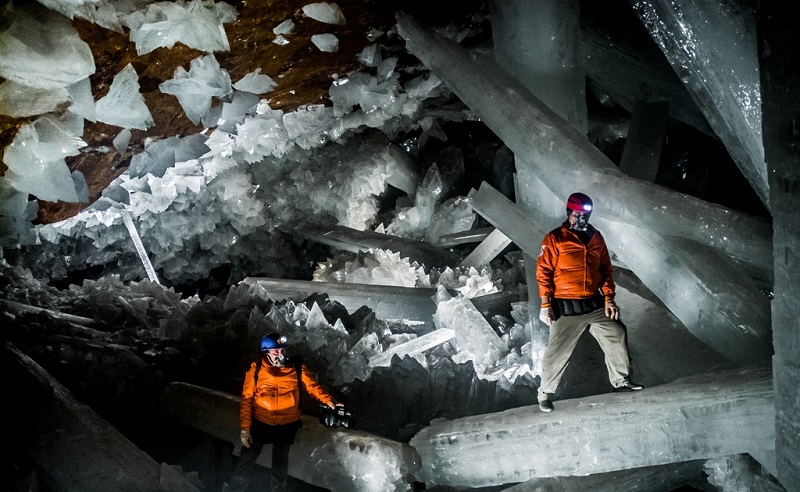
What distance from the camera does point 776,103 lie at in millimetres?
2311

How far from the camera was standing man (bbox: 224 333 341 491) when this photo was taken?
116 inches

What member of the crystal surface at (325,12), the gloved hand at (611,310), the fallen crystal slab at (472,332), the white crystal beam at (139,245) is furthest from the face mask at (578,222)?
the white crystal beam at (139,245)

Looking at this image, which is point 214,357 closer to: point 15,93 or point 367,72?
point 15,93

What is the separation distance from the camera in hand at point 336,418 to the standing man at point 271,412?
30mm

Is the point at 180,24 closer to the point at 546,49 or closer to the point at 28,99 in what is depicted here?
the point at 28,99

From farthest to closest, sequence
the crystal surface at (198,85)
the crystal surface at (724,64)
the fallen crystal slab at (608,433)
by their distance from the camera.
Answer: the crystal surface at (198,85) < the crystal surface at (724,64) < the fallen crystal slab at (608,433)

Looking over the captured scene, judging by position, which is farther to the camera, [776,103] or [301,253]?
[301,253]

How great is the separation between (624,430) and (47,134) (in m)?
3.66

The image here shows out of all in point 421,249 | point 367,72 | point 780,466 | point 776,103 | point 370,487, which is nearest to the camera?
point 776,103

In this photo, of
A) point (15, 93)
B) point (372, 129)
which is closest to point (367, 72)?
point (372, 129)

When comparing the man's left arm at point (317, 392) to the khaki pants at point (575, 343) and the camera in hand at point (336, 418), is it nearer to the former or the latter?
the camera in hand at point (336, 418)

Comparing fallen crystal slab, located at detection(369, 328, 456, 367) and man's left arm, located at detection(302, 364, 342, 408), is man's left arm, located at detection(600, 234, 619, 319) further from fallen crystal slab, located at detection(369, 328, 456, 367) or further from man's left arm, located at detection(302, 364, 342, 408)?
fallen crystal slab, located at detection(369, 328, 456, 367)

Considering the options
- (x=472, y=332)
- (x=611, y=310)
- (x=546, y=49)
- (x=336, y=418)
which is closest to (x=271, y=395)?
(x=336, y=418)

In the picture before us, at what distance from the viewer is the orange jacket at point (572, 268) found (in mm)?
2891
